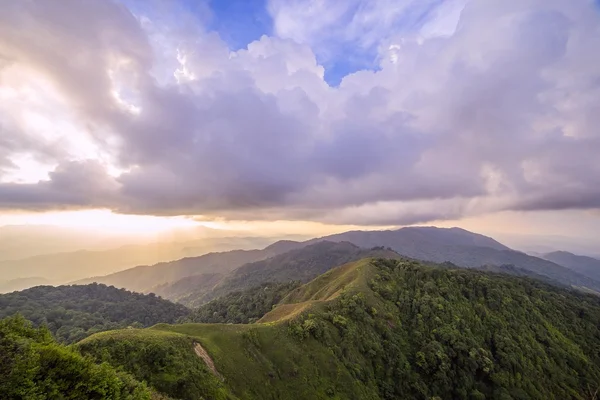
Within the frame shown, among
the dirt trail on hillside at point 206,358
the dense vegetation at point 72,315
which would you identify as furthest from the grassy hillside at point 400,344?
the dense vegetation at point 72,315

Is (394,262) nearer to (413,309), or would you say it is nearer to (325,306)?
(413,309)

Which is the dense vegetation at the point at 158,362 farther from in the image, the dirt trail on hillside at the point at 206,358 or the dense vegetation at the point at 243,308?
the dense vegetation at the point at 243,308

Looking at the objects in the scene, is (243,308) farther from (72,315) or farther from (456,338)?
(72,315)

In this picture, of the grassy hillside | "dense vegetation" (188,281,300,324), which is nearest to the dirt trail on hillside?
the grassy hillside

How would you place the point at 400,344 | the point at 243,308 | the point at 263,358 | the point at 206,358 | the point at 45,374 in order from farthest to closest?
the point at 243,308 → the point at 400,344 → the point at 263,358 → the point at 206,358 → the point at 45,374

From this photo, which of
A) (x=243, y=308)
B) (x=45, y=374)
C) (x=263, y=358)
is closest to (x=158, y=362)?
(x=263, y=358)

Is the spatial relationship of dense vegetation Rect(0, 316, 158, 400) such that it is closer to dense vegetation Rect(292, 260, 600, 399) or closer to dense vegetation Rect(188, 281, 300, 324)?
dense vegetation Rect(292, 260, 600, 399)
